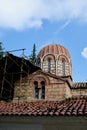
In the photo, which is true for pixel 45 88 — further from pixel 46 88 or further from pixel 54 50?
pixel 54 50

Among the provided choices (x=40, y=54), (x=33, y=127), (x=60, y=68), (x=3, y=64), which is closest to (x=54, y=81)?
(x=3, y=64)

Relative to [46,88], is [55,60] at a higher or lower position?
higher

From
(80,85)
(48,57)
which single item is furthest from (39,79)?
(48,57)

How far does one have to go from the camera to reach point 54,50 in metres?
33.3

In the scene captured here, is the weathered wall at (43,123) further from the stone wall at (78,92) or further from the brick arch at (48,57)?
the brick arch at (48,57)

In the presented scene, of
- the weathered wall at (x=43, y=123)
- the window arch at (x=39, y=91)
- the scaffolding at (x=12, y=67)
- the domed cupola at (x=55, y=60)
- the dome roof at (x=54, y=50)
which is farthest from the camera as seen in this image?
the dome roof at (x=54, y=50)

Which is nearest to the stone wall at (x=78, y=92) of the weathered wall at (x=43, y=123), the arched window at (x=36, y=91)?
the arched window at (x=36, y=91)

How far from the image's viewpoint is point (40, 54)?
33531 mm

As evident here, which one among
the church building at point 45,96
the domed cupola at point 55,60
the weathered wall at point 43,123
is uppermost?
the domed cupola at point 55,60

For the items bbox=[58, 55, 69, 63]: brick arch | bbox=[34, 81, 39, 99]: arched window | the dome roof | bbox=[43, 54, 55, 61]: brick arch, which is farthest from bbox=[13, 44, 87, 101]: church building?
the dome roof

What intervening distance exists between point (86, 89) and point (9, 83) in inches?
314

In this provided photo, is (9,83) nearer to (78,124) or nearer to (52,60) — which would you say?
(52,60)

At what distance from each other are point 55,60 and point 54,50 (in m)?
1.61

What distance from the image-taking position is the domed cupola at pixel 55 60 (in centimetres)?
3145
